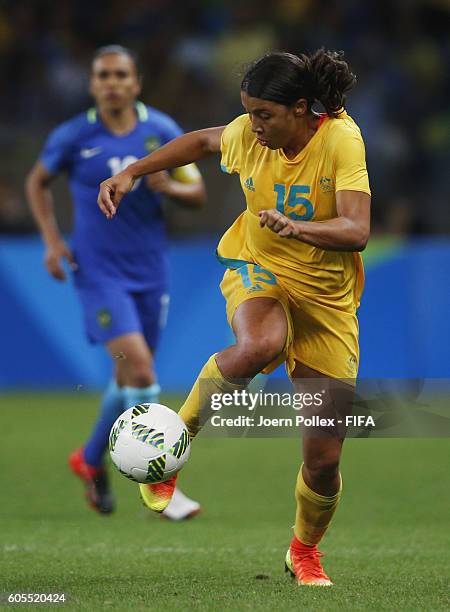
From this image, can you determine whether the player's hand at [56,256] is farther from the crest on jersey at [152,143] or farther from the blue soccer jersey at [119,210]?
the crest on jersey at [152,143]

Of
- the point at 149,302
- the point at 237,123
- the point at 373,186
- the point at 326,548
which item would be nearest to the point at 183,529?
the point at 326,548

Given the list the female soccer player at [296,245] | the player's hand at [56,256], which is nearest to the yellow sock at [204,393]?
the female soccer player at [296,245]

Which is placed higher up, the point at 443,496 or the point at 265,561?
the point at 265,561

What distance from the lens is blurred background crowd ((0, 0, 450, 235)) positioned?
13.3 metres

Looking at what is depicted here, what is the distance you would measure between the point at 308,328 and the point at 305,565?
1.00 meters

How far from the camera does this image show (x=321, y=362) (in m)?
5.04

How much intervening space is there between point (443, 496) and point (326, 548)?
64.5 inches

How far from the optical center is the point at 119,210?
7.59 meters

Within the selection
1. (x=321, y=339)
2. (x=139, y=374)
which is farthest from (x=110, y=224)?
(x=321, y=339)

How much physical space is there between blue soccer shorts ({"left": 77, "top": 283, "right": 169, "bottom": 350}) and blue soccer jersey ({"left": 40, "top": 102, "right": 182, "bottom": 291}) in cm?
6

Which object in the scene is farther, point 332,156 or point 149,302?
point 149,302

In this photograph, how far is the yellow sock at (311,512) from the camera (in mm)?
5219

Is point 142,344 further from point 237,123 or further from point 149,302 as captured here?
point 237,123

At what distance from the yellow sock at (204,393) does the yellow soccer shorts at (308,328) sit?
232 mm
